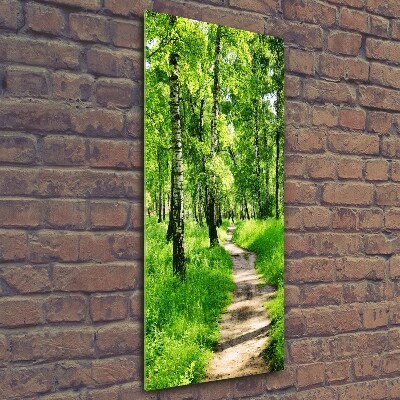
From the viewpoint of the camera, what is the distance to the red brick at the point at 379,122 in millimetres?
2248

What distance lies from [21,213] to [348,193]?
4.29 feet

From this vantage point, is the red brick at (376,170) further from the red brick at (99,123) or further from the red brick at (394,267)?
the red brick at (99,123)

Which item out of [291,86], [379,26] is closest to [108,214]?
[291,86]

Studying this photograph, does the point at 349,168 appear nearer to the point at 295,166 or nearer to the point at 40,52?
the point at 295,166

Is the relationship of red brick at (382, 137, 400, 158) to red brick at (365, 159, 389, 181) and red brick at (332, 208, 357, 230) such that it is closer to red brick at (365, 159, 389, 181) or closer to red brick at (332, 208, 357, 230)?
red brick at (365, 159, 389, 181)

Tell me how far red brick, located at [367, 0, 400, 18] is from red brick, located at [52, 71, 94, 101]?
4.31 ft

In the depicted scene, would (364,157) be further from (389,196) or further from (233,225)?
(233,225)

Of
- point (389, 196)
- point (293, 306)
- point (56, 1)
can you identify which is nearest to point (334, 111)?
point (389, 196)

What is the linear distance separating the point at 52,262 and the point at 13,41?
2.20 ft

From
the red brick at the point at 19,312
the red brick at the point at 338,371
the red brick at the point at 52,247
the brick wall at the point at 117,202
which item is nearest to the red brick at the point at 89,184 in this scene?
the brick wall at the point at 117,202

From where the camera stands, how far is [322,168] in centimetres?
213

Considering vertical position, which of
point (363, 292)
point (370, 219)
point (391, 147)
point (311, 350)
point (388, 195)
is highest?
point (391, 147)

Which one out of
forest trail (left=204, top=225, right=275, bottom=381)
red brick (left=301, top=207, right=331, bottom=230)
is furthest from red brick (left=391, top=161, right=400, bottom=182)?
forest trail (left=204, top=225, right=275, bottom=381)

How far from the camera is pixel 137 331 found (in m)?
1.72
